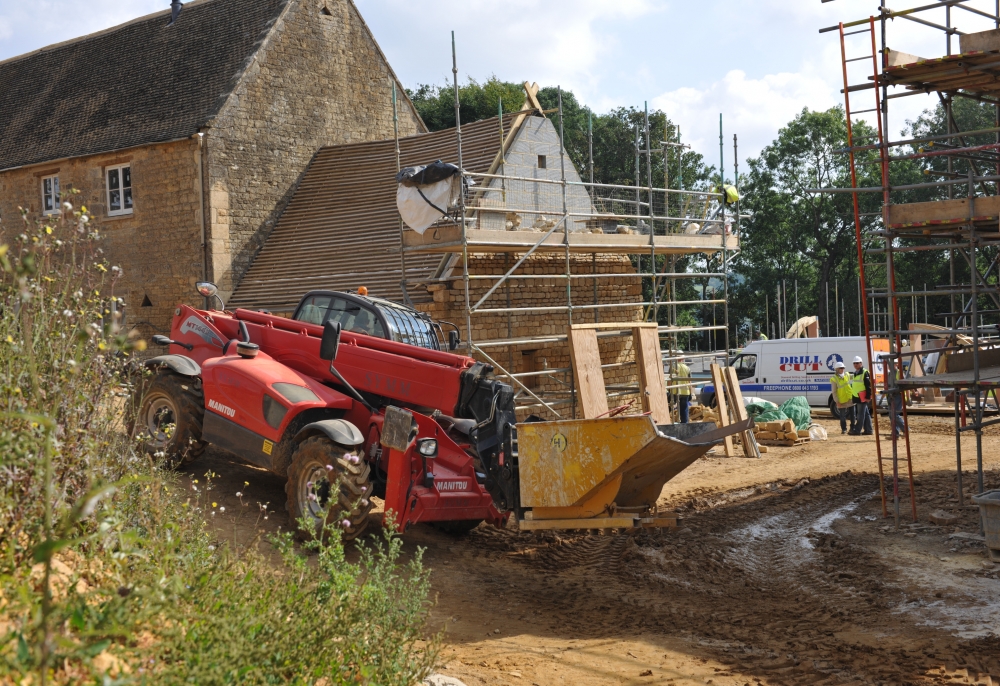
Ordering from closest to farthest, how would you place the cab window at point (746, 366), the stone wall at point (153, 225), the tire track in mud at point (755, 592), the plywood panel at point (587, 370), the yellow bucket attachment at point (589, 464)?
the tire track in mud at point (755, 592), the yellow bucket attachment at point (589, 464), the plywood panel at point (587, 370), the stone wall at point (153, 225), the cab window at point (746, 366)

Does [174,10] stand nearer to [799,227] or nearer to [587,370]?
[587,370]

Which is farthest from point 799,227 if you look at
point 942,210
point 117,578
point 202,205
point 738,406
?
point 117,578

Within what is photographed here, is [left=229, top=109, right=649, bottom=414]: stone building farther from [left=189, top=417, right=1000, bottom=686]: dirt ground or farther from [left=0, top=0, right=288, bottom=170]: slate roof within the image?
[left=189, top=417, right=1000, bottom=686]: dirt ground

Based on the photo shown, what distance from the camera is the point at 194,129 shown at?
2012 cm

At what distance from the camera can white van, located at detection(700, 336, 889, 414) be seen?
25.3 m

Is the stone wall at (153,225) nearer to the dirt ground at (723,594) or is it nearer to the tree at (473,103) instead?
the dirt ground at (723,594)

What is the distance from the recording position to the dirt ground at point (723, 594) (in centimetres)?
693

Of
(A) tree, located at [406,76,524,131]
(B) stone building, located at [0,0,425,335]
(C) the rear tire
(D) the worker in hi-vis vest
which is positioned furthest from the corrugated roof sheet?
(A) tree, located at [406,76,524,131]

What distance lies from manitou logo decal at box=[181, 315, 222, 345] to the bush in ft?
15.9

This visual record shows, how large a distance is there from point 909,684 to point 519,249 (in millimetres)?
10766

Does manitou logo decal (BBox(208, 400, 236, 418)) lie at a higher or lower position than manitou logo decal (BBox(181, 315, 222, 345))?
lower

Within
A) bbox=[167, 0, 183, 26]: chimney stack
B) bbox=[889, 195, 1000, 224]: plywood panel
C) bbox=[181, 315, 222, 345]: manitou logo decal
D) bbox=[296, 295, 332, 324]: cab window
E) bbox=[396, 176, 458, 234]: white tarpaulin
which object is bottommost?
bbox=[181, 315, 222, 345]: manitou logo decal

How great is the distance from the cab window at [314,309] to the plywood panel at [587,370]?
16.6 ft

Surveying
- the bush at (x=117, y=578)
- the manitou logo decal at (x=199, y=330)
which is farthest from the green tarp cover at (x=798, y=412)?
the bush at (x=117, y=578)
